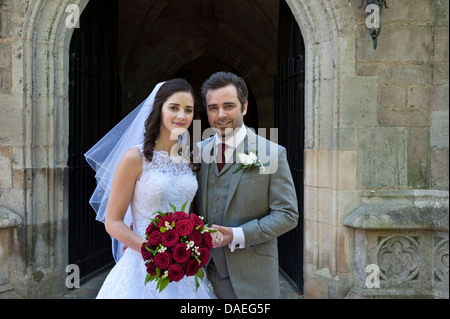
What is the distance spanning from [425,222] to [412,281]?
555 mm

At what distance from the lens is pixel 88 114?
472 cm

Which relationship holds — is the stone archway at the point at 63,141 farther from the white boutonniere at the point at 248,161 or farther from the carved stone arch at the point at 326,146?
the white boutonniere at the point at 248,161

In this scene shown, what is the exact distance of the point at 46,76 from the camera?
3.63 meters

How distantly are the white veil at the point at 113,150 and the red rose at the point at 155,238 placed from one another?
635mm

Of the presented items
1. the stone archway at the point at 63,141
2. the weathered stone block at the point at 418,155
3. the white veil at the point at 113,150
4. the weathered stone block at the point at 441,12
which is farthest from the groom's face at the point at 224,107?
the weathered stone block at the point at 441,12

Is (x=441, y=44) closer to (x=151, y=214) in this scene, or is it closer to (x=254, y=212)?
(x=254, y=212)

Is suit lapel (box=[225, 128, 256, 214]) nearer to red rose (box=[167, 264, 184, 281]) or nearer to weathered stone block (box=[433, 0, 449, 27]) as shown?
red rose (box=[167, 264, 184, 281])

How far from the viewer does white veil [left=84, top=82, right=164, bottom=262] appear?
2434mm

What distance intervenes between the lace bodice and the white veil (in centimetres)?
26

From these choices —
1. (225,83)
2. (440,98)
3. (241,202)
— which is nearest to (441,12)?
(440,98)

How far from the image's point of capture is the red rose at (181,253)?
Answer: 1.70m

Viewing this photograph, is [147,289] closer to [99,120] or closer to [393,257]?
[393,257]

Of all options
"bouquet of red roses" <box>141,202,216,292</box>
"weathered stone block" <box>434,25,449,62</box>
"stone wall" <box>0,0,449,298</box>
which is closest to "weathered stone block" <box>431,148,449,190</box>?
"stone wall" <box>0,0,449,298</box>

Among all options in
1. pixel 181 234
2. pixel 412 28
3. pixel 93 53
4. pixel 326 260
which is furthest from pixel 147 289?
pixel 93 53
